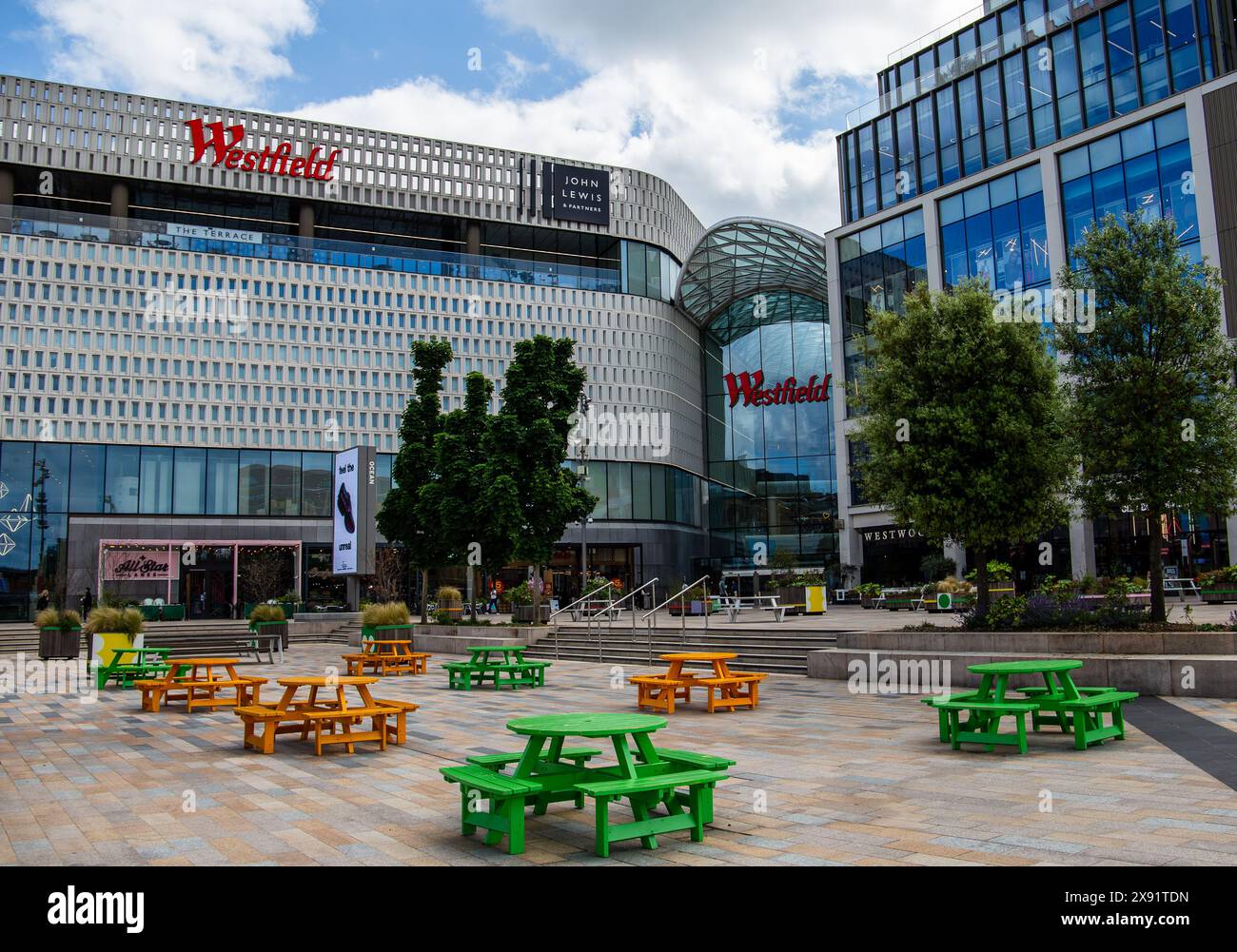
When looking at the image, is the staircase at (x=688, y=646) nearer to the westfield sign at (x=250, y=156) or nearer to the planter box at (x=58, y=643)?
the planter box at (x=58, y=643)

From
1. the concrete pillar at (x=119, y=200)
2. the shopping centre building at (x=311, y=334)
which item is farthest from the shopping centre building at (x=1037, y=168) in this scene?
the concrete pillar at (x=119, y=200)

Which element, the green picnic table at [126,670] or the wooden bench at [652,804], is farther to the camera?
the green picnic table at [126,670]

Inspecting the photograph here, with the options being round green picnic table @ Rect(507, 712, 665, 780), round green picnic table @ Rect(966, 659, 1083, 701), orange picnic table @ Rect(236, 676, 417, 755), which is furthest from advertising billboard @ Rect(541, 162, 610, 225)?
round green picnic table @ Rect(507, 712, 665, 780)

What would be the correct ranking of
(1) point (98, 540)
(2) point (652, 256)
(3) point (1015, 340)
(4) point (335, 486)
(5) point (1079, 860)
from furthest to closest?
(2) point (652, 256), (1) point (98, 540), (4) point (335, 486), (3) point (1015, 340), (5) point (1079, 860)

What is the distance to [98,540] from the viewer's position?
48.2 metres

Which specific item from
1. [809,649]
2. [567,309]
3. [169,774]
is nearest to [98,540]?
[567,309]

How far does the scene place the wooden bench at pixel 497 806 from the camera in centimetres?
549

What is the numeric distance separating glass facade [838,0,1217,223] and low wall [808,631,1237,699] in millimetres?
27100

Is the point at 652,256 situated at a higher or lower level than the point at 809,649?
higher

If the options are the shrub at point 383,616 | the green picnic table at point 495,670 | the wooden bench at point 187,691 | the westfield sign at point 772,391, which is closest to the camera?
the wooden bench at point 187,691

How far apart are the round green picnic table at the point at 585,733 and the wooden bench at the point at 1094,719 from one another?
4709 mm

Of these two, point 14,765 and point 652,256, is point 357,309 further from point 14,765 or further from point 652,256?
point 14,765
